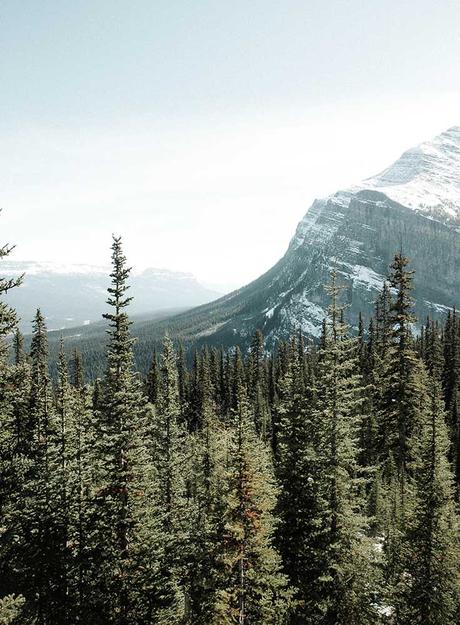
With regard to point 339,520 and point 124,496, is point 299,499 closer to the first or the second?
point 339,520

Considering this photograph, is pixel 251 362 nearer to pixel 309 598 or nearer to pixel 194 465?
pixel 194 465

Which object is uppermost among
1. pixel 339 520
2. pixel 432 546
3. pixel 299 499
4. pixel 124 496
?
pixel 124 496

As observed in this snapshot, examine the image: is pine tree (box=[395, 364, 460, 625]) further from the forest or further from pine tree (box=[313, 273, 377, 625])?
pine tree (box=[313, 273, 377, 625])

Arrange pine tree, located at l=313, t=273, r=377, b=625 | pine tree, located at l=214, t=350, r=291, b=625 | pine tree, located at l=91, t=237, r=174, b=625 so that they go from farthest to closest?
pine tree, located at l=91, t=237, r=174, b=625, pine tree, located at l=313, t=273, r=377, b=625, pine tree, located at l=214, t=350, r=291, b=625

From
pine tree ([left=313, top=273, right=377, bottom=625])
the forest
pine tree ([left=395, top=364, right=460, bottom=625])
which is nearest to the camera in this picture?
the forest

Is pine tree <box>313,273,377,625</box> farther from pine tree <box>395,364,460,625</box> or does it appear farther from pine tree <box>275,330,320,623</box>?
pine tree <box>395,364,460,625</box>

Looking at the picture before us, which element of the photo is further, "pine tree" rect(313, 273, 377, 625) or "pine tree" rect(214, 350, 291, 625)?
"pine tree" rect(313, 273, 377, 625)

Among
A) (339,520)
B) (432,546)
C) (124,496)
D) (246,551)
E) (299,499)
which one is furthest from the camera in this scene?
(299,499)

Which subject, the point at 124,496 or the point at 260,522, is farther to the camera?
the point at 124,496

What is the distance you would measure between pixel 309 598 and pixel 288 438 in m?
7.81

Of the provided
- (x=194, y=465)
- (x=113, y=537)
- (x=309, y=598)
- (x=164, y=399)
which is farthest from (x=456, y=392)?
(x=113, y=537)

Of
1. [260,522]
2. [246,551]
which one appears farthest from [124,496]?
[260,522]

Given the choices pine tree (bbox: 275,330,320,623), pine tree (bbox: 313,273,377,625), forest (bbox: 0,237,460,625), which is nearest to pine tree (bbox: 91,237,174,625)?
forest (bbox: 0,237,460,625)

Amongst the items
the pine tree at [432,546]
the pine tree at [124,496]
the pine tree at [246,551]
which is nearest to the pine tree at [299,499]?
the pine tree at [246,551]
